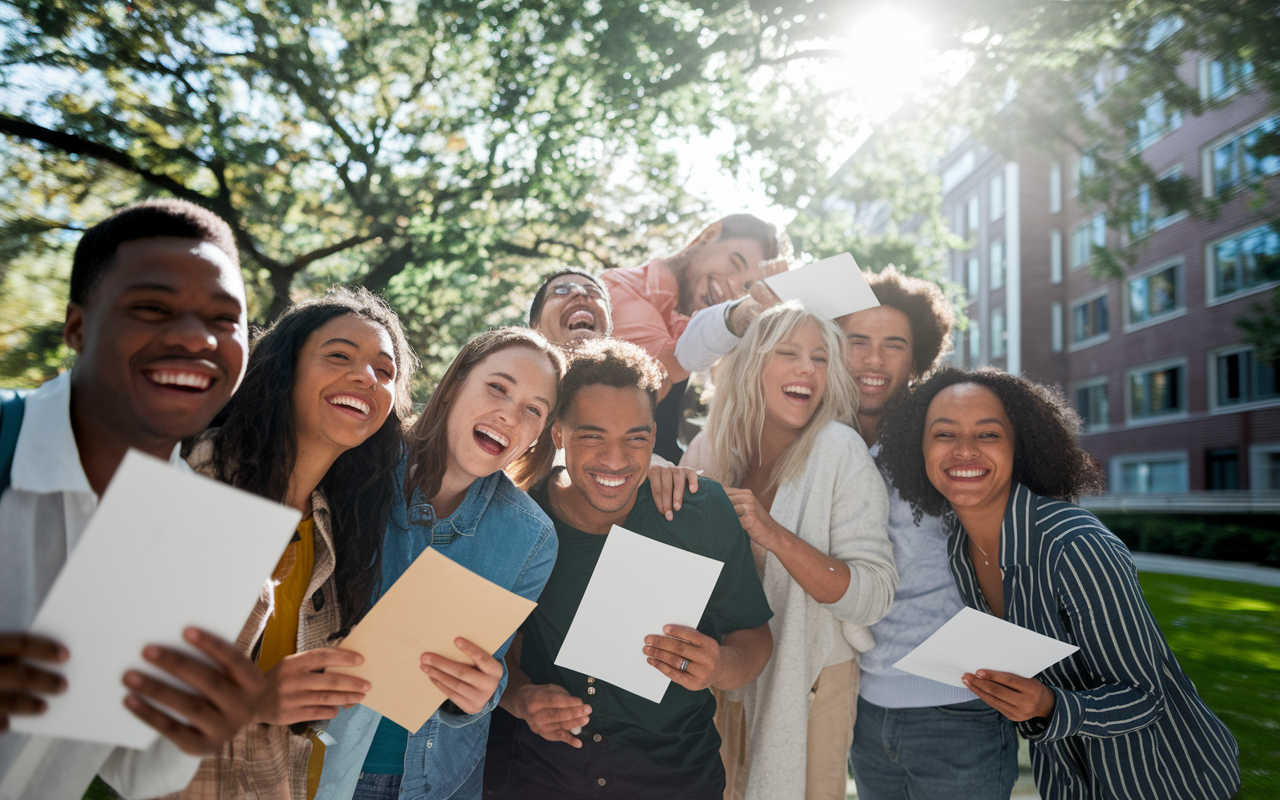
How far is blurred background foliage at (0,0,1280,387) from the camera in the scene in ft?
29.0

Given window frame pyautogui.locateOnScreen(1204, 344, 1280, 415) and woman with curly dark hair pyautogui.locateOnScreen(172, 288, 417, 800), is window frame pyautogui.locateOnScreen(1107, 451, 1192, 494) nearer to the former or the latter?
window frame pyautogui.locateOnScreen(1204, 344, 1280, 415)

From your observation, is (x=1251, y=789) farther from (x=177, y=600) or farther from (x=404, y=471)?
(x=177, y=600)

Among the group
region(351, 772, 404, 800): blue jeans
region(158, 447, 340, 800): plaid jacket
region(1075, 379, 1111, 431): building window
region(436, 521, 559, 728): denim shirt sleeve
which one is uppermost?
region(1075, 379, 1111, 431): building window

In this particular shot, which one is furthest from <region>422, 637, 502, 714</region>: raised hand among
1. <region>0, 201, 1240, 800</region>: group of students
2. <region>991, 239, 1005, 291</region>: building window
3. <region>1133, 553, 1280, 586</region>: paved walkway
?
<region>991, 239, 1005, 291</region>: building window

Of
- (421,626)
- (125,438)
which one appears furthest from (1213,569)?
(125,438)

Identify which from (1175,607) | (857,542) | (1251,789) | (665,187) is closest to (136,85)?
(665,187)

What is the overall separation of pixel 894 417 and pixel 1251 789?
3.81 meters

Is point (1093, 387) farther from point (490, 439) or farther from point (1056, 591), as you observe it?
point (490, 439)

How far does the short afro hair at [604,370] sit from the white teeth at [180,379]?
4.30ft

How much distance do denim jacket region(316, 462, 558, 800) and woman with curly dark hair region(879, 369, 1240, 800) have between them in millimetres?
1392

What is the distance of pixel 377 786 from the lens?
232 cm

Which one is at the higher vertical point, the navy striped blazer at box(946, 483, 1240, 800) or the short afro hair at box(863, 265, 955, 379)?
the short afro hair at box(863, 265, 955, 379)

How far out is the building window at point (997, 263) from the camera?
2956 centimetres

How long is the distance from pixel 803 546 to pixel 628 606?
0.70 m
